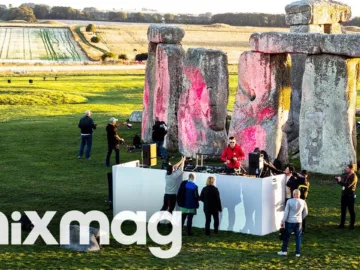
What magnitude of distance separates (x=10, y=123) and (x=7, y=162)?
10.1 m

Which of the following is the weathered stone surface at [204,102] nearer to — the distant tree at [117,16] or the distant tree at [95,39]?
the distant tree at [95,39]

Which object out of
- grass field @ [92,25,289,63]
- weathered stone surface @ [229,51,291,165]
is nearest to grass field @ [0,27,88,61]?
grass field @ [92,25,289,63]

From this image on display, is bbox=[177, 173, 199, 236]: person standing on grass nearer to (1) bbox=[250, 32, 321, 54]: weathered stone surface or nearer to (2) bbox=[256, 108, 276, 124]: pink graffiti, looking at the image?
(1) bbox=[250, 32, 321, 54]: weathered stone surface

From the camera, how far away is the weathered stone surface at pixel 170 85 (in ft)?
109

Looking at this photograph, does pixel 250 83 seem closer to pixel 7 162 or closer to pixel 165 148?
pixel 165 148

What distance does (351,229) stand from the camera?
69.7 feet

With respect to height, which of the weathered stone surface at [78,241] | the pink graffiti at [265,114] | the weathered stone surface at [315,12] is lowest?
the weathered stone surface at [78,241]

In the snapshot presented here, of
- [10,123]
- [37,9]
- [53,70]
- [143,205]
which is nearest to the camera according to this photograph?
[143,205]

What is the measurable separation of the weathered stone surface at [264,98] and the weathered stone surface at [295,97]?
4.36 meters

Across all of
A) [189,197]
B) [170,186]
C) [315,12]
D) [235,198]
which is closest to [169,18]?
[315,12]

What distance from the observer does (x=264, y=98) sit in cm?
2872

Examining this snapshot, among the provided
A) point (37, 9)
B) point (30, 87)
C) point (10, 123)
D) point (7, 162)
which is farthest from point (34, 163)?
point (37, 9)

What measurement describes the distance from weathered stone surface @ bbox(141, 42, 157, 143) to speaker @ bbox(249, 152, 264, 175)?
12.7m

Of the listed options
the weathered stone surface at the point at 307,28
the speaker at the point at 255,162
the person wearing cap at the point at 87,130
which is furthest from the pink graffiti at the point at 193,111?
the speaker at the point at 255,162
